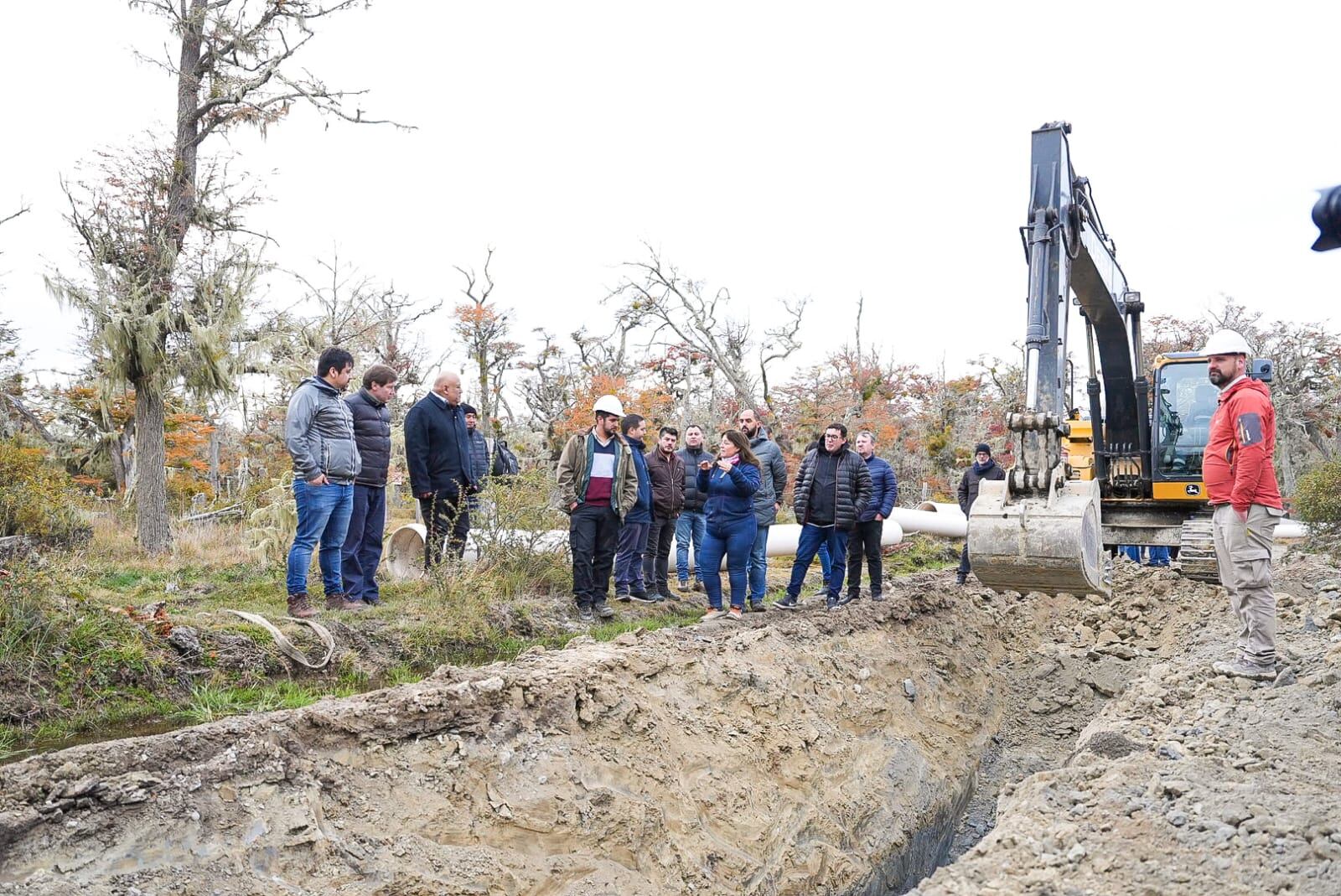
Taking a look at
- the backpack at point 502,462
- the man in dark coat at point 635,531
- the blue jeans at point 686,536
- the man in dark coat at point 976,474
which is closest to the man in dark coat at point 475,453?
the backpack at point 502,462

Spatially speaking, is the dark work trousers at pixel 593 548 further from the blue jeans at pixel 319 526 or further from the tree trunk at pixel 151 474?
the tree trunk at pixel 151 474

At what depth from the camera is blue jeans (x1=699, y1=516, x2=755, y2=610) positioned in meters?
8.07

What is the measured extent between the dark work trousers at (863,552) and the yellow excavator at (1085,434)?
6.19 feet

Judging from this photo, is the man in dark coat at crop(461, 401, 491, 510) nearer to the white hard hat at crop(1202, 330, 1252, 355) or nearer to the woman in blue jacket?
the woman in blue jacket

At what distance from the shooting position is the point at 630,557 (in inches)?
346

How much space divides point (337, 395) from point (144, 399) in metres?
6.36

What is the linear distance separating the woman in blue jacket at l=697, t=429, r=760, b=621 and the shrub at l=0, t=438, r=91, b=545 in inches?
294

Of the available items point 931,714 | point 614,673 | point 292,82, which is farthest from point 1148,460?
point 292,82

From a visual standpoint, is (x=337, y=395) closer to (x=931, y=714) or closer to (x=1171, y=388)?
(x=931, y=714)

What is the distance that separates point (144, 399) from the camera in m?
11.6

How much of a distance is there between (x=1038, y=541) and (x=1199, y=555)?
4290 mm

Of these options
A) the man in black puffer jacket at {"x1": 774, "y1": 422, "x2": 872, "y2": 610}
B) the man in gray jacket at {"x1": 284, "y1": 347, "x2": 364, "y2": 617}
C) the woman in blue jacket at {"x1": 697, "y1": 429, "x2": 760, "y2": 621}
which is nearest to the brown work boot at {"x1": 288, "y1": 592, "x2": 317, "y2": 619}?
the man in gray jacket at {"x1": 284, "y1": 347, "x2": 364, "y2": 617}

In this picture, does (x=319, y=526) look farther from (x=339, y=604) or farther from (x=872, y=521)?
(x=872, y=521)

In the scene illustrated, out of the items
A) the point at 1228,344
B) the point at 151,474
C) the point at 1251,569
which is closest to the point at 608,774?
the point at 1251,569
